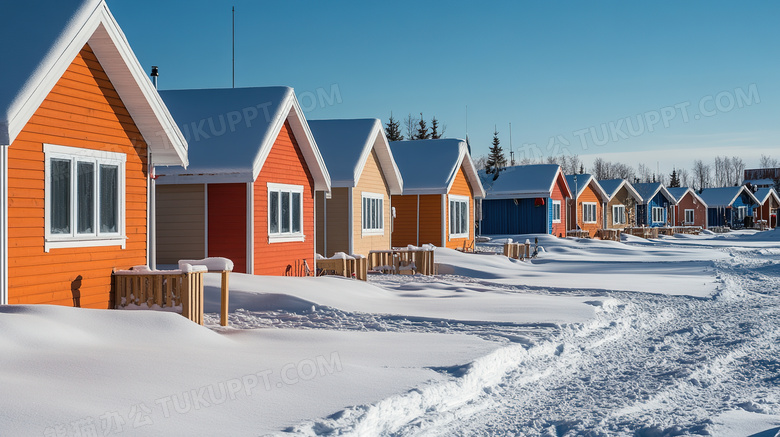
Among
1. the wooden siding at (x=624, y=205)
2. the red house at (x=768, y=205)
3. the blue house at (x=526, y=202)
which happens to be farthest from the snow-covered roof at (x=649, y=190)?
the red house at (x=768, y=205)

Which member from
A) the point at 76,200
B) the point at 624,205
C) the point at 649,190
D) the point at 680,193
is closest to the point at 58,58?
the point at 76,200

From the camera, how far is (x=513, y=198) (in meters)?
44.7

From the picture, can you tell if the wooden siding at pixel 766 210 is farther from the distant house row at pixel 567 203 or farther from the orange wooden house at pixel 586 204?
the orange wooden house at pixel 586 204

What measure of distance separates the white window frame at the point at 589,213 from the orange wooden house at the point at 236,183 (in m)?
35.1

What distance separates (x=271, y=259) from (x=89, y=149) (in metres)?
7.16

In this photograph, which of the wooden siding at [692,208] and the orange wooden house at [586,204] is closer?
the orange wooden house at [586,204]

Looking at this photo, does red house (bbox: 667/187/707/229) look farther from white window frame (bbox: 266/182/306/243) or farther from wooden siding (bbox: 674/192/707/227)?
white window frame (bbox: 266/182/306/243)

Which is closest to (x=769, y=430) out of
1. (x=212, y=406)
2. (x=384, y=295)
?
(x=212, y=406)

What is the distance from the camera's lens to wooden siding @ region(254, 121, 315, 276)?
58.5 feet

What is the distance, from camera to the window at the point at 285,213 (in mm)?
18500

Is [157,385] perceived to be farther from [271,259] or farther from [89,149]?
[271,259]

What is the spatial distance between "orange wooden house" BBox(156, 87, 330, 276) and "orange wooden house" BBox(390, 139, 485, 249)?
36.7 feet

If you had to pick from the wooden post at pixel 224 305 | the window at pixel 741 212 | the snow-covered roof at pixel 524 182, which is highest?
the snow-covered roof at pixel 524 182

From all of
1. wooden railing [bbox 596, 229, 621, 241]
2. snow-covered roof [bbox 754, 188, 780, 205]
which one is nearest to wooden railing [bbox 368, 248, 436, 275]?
wooden railing [bbox 596, 229, 621, 241]
